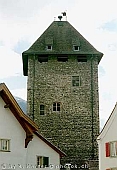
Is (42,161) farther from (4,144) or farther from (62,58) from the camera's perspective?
(62,58)

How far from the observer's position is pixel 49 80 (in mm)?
45438

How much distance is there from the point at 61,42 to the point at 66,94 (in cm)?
592

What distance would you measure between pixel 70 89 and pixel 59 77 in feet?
5.31

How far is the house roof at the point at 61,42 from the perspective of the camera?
46.4 m

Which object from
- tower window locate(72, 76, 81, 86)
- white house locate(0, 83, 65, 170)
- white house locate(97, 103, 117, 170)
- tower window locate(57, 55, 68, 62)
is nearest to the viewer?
white house locate(0, 83, 65, 170)

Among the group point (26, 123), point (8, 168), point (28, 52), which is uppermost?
point (28, 52)

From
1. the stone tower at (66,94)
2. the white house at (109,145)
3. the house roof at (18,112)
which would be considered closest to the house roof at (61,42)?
the stone tower at (66,94)

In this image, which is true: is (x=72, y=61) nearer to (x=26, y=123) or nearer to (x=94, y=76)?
(x=94, y=76)

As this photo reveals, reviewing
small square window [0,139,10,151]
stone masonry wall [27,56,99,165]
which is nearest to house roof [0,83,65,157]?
small square window [0,139,10,151]

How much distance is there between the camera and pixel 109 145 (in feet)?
107

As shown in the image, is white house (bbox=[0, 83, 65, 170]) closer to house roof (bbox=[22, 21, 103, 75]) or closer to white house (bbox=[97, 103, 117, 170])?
white house (bbox=[97, 103, 117, 170])

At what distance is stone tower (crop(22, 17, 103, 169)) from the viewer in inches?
1716

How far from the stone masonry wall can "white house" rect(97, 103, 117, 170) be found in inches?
375

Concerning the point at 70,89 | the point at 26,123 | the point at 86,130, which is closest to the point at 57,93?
the point at 70,89
